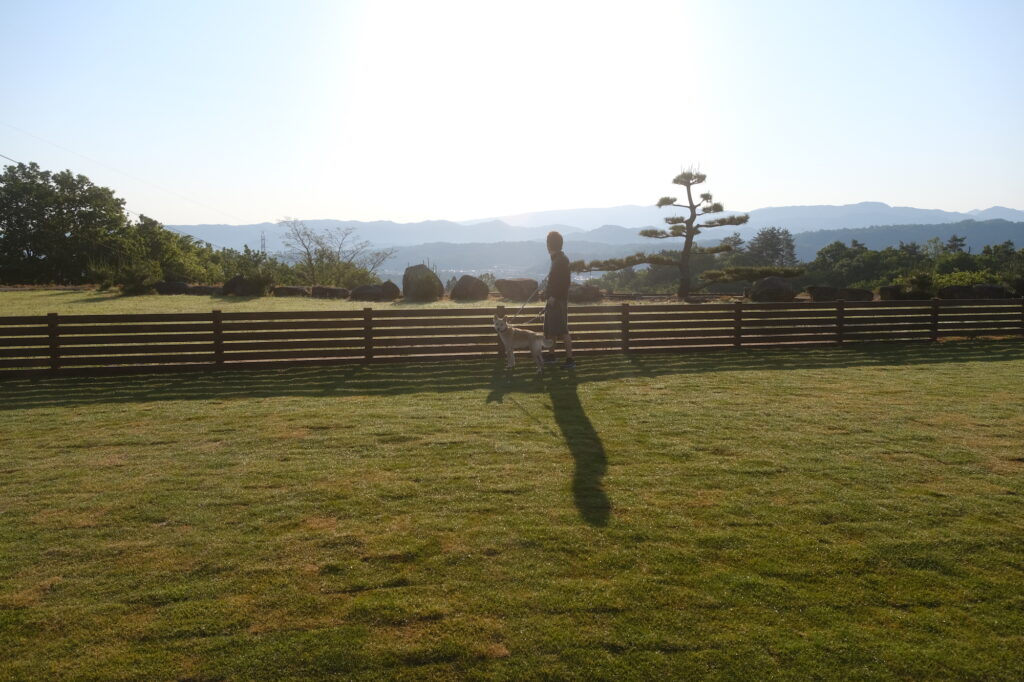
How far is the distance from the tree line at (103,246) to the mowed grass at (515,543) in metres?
37.0

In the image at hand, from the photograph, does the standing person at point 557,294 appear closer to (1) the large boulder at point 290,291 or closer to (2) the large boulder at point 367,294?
(2) the large boulder at point 367,294

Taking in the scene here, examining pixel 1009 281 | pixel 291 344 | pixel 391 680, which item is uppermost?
pixel 1009 281

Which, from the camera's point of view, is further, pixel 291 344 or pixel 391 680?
pixel 291 344

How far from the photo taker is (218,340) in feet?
38.9

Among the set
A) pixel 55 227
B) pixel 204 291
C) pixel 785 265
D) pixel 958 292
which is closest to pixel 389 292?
pixel 204 291

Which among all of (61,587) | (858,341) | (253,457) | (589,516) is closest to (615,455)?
(589,516)

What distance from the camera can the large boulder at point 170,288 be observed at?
31375 millimetres

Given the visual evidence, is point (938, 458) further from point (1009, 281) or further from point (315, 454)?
point (1009, 281)

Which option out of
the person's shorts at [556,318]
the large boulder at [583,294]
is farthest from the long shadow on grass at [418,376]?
the large boulder at [583,294]

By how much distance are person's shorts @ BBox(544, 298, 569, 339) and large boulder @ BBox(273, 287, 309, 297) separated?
23.6 metres

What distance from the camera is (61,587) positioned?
143 inches

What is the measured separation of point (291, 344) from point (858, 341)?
46.1ft

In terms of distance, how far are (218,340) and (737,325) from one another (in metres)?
11.7

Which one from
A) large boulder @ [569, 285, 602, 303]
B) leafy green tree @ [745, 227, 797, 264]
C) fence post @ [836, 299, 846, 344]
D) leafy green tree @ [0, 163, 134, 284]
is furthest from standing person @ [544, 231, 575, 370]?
leafy green tree @ [745, 227, 797, 264]
